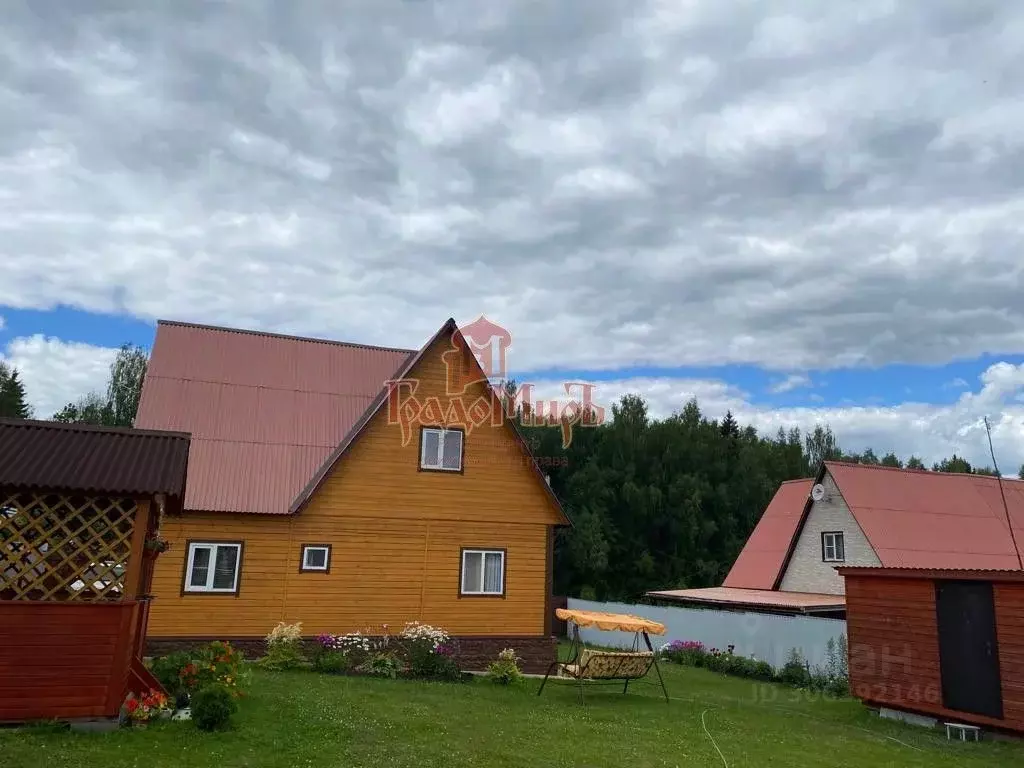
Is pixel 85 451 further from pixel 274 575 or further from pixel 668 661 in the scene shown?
pixel 668 661

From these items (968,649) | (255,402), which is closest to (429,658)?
(255,402)

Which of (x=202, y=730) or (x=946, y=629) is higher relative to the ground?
(x=946, y=629)

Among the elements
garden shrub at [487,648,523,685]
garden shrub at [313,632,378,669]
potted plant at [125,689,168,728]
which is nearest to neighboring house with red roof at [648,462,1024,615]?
garden shrub at [487,648,523,685]

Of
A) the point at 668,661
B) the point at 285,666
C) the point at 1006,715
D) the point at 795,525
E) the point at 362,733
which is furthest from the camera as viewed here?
the point at 795,525

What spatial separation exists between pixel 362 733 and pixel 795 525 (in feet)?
72.1

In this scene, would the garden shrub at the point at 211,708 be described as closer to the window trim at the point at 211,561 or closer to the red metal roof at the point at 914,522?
the window trim at the point at 211,561

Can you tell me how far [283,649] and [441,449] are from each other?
17.6ft

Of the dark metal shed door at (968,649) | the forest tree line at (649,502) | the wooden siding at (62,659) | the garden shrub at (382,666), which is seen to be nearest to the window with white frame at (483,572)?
the garden shrub at (382,666)

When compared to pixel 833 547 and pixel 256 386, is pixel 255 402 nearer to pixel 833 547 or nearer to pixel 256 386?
pixel 256 386

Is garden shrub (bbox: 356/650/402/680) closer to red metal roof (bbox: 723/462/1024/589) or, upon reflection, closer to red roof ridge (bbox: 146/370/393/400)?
red roof ridge (bbox: 146/370/393/400)

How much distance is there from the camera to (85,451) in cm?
936

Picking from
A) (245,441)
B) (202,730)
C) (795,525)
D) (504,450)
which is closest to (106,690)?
(202,730)

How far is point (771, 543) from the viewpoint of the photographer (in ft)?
93.5

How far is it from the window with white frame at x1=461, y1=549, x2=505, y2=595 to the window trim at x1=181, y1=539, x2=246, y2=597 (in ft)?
15.6
